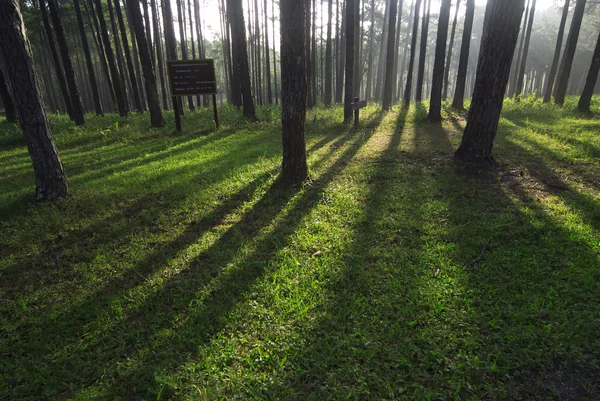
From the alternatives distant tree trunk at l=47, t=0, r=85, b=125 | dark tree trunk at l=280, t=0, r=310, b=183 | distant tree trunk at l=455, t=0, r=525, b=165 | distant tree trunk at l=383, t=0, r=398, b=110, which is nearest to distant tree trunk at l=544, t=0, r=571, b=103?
distant tree trunk at l=383, t=0, r=398, b=110

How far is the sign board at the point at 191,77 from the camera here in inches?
453

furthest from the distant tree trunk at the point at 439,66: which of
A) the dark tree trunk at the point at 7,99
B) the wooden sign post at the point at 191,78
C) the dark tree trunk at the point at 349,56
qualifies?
the dark tree trunk at the point at 7,99

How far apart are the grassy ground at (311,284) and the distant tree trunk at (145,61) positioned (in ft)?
24.5

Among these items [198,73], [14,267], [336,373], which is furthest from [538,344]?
[198,73]

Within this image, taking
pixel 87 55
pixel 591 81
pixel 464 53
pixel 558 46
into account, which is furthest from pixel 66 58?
pixel 558 46

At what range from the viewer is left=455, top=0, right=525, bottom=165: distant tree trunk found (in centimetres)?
578

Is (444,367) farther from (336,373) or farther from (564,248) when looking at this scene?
(564,248)

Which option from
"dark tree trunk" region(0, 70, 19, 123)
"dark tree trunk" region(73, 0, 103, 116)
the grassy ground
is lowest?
the grassy ground

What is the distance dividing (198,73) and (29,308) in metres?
10.4

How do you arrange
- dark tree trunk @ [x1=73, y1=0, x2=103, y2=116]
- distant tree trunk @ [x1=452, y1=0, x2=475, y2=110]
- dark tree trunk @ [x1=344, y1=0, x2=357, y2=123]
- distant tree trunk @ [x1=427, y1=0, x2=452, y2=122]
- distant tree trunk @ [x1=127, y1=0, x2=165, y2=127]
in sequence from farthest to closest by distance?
dark tree trunk @ [x1=73, y1=0, x2=103, y2=116] < distant tree trunk @ [x1=452, y1=0, x2=475, y2=110] < distant tree trunk @ [x1=127, y1=0, x2=165, y2=127] < dark tree trunk @ [x1=344, y1=0, x2=357, y2=123] < distant tree trunk @ [x1=427, y1=0, x2=452, y2=122]

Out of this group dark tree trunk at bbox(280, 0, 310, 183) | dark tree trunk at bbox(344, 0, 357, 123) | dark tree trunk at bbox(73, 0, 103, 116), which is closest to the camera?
dark tree trunk at bbox(280, 0, 310, 183)

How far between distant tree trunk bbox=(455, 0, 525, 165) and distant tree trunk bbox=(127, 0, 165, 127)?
12083 mm

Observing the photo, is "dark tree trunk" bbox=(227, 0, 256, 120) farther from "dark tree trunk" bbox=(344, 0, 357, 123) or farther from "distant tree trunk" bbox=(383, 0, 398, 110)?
"distant tree trunk" bbox=(383, 0, 398, 110)

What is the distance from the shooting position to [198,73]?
1183cm
